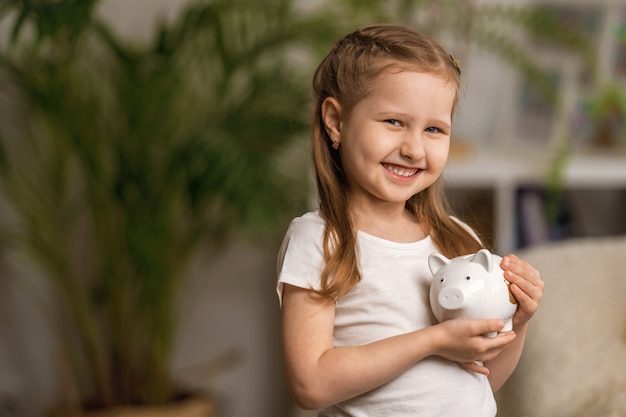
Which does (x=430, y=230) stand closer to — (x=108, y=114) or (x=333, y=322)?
(x=333, y=322)

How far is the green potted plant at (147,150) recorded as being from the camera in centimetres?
212

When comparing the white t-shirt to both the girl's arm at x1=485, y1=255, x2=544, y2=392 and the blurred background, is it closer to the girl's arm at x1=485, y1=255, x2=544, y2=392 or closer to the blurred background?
the girl's arm at x1=485, y1=255, x2=544, y2=392

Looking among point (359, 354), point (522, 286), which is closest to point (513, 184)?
point (522, 286)

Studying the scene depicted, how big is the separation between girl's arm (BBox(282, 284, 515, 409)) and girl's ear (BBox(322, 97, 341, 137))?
0.24 metres

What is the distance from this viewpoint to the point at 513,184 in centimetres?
251

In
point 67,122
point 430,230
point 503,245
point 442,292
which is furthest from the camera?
point 503,245

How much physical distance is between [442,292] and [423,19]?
2.02 metres

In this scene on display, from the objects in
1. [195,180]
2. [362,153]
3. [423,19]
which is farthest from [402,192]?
[423,19]

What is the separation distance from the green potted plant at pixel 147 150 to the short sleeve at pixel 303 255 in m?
Result: 0.99

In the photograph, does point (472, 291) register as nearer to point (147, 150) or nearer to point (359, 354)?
point (359, 354)

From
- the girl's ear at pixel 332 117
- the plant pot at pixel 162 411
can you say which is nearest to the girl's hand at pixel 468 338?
the girl's ear at pixel 332 117

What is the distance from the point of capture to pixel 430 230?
1.13 meters

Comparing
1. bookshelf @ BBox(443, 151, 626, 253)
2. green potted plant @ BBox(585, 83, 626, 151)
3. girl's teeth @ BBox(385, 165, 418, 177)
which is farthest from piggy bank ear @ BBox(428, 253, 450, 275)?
green potted plant @ BBox(585, 83, 626, 151)

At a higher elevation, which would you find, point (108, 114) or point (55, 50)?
point (55, 50)
